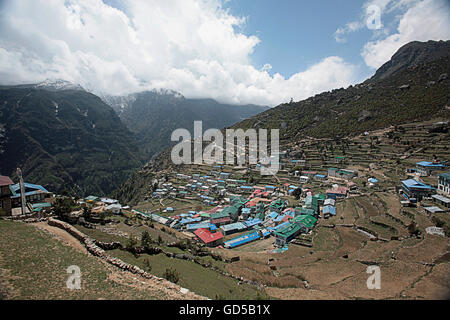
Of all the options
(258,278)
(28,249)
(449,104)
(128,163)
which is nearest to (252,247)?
(258,278)

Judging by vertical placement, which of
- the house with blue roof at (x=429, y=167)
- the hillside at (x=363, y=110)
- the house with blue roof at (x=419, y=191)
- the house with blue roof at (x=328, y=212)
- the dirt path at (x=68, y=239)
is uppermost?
the hillside at (x=363, y=110)

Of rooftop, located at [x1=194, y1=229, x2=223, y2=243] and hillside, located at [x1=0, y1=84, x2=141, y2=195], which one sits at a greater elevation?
hillside, located at [x1=0, y1=84, x2=141, y2=195]

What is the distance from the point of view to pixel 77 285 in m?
8.67

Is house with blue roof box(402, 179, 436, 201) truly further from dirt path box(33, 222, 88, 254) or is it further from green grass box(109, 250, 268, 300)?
dirt path box(33, 222, 88, 254)

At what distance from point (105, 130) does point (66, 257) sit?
195m

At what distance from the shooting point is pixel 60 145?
139 meters

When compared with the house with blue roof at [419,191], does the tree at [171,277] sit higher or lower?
lower

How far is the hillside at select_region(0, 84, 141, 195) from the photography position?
114062mm

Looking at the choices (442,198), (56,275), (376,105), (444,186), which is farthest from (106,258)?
(376,105)

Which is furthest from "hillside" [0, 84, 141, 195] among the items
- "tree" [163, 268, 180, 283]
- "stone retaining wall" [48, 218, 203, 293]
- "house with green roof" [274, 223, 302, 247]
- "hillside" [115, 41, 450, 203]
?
"tree" [163, 268, 180, 283]

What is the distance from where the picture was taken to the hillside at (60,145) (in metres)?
114

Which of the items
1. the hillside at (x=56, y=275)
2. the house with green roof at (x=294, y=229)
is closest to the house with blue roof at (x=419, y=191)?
the house with green roof at (x=294, y=229)

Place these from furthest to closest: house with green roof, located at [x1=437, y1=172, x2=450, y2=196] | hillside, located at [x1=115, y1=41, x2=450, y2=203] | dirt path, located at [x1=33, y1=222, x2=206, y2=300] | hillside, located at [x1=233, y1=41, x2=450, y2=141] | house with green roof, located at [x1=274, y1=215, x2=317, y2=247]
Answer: hillside, located at [x1=233, y1=41, x2=450, y2=141]
hillside, located at [x1=115, y1=41, x2=450, y2=203]
house with green roof, located at [x1=437, y1=172, x2=450, y2=196]
house with green roof, located at [x1=274, y1=215, x2=317, y2=247]
dirt path, located at [x1=33, y1=222, x2=206, y2=300]

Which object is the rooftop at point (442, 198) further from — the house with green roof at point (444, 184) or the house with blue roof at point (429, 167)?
the house with blue roof at point (429, 167)
